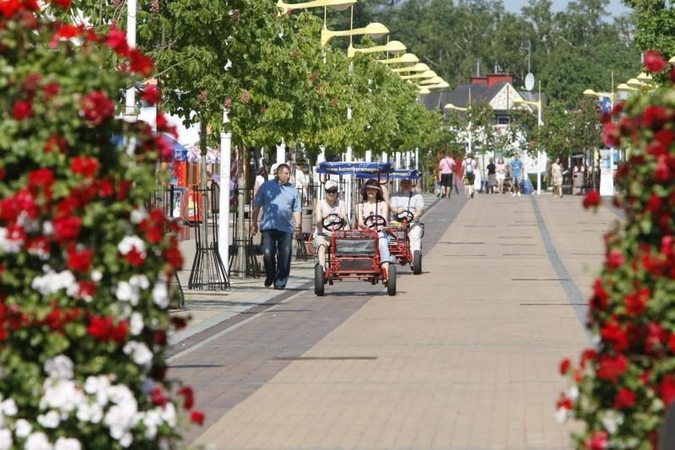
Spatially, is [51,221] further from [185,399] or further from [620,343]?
[620,343]

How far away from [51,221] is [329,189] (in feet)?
60.1

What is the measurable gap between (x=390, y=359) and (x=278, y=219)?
1008cm

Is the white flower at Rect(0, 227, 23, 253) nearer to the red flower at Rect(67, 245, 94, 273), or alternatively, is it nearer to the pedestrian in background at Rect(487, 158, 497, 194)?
the red flower at Rect(67, 245, 94, 273)

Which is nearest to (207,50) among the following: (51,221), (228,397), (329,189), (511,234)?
(329,189)

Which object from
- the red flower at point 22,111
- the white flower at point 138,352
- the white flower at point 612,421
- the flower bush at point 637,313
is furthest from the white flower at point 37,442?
the white flower at point 612,421

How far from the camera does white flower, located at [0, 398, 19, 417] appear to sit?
301 inches

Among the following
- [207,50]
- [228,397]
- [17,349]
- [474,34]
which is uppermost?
[474,34]

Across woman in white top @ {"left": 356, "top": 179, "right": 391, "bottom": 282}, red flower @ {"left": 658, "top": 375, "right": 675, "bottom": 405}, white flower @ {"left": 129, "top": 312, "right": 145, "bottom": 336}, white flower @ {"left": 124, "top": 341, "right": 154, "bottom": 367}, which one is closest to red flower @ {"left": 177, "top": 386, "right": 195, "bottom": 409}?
white flower @ {"left": 124, "top": 341, "right": 154, "bottom": 367}

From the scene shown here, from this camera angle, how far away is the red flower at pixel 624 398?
283 inches

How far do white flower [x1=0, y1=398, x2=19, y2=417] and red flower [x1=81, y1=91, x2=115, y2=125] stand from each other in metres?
1.17

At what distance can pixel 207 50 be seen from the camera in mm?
22484

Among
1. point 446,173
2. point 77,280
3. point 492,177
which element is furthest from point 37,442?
point 492,177

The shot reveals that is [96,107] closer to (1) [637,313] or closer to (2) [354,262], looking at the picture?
(1) [637,313]

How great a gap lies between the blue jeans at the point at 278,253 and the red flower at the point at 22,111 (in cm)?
1783
